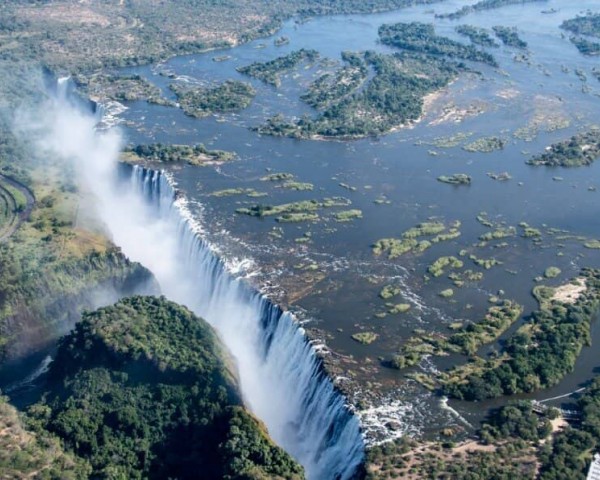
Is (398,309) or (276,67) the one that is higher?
(276,67)

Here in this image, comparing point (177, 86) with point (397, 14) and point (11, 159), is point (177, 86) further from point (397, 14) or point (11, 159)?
point (397, 14)

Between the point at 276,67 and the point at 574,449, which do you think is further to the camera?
the point at 276,67

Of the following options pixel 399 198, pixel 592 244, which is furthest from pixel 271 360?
A: pixel 592 244

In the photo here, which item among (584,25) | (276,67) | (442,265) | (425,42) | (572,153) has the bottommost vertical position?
(442,265)

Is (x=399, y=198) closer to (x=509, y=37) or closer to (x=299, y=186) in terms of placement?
(x=299, y=186)

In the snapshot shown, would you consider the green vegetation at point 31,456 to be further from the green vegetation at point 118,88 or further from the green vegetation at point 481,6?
the green vegetation at point 481,6

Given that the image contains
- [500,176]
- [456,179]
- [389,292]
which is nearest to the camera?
[389,292]

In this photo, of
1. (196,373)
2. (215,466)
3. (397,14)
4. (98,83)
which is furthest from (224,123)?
(397,14)

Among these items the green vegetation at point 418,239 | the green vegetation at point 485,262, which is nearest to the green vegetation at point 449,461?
the green vegetation at point 485,262
